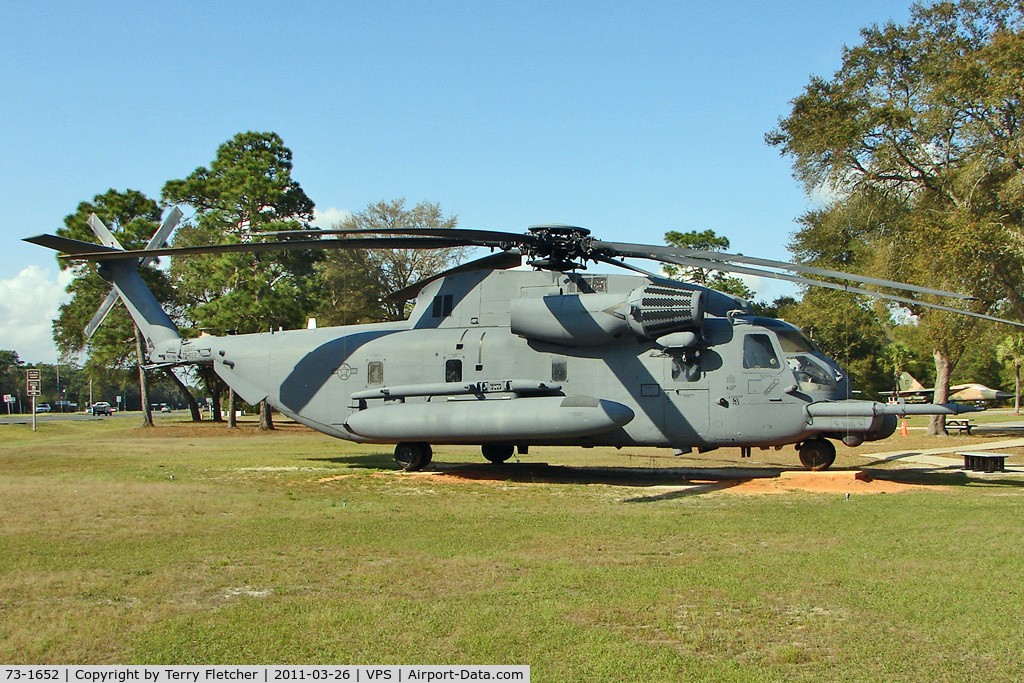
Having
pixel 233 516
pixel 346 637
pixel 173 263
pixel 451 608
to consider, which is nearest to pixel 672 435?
pixel 233 516

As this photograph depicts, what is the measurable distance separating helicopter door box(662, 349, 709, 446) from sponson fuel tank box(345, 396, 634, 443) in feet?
3.21

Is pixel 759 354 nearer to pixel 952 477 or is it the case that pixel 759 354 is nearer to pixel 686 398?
pixel 686 398

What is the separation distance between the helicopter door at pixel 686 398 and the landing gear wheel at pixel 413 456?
18.5 ft

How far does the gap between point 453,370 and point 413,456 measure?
2.32 meters

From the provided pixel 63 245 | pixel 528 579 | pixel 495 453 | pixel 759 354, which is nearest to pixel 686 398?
pixel 759 354

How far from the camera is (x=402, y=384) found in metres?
18.3

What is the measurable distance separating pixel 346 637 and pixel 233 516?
651cm

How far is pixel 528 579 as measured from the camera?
26.6 ft

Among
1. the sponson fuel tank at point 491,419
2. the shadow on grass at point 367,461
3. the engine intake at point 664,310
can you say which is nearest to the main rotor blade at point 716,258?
the engine intake at point 664,310

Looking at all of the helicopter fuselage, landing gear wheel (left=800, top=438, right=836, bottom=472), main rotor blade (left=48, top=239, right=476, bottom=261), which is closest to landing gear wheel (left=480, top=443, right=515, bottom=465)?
the helicopter fuselage

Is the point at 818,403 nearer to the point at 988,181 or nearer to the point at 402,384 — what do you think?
the point at 402,384

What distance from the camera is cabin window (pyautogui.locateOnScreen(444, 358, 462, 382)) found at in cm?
1773

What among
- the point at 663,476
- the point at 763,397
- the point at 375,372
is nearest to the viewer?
the point at 763,397

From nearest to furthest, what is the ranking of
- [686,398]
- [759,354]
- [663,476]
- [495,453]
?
[759,354], [686,398], [663,476], [495,453]
